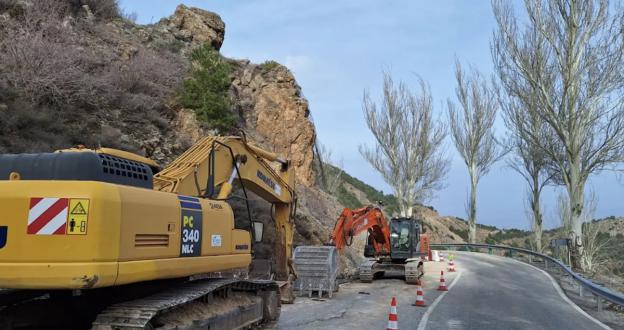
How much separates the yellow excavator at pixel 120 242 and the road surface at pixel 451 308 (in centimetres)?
300

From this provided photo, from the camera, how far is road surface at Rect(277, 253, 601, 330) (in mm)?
9914

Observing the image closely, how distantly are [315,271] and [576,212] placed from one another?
48.5 feet

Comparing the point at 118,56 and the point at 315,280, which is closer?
the point at 315,280

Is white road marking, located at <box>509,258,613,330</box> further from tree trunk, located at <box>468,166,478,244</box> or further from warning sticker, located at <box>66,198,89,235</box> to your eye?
tree trunk, located at <box>468,166,478,244</box>

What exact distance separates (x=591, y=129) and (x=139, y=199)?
2308cm

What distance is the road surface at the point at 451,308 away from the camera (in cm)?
991

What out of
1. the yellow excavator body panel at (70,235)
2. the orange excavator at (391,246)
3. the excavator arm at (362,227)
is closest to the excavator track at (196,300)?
the yellow excavator body panel at (70,235)

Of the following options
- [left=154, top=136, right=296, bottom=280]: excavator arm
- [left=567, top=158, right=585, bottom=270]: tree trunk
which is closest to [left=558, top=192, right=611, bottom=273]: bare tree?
[left=567, top=158, right=585, bottom=270]: tree trunk

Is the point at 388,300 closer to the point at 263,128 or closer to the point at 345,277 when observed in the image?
the point at 345,277

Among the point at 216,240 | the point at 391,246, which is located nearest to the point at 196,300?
the point at 216,240

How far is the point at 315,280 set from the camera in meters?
13.8

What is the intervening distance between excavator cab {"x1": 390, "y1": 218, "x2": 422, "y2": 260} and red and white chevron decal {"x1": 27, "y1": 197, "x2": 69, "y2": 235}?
16007 mm

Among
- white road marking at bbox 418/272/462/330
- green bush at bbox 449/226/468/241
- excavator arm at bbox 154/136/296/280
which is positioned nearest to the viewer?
excavator arm at bbox 154/136/296/280

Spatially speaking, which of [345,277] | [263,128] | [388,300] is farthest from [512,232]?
[388,300]
